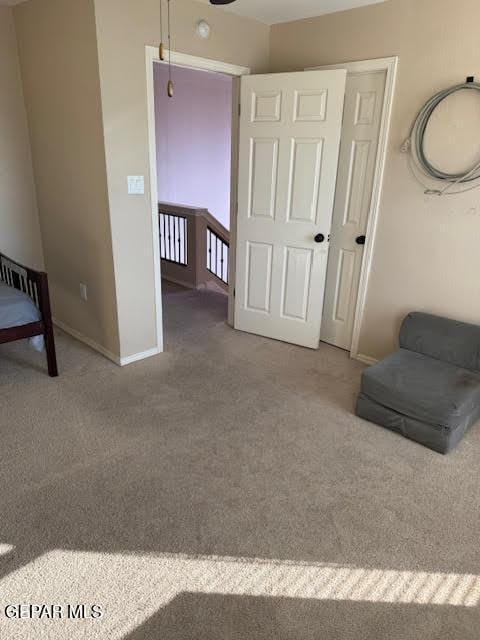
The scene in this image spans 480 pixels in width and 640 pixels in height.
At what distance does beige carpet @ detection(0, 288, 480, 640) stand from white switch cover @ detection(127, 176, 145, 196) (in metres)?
1.30

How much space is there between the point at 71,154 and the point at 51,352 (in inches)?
55.8

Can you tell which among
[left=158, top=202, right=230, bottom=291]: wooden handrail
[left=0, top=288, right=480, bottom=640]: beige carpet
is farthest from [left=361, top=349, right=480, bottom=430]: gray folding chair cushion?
[left=158, top=202, right=230, bottom=291]: wooden handrail

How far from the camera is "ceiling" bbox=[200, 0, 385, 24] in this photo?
301 cm

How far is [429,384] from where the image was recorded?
8.47 feet

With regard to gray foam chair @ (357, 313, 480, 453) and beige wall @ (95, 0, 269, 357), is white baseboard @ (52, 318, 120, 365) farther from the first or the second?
gray foam chair @ (357, 313, 480, 453)

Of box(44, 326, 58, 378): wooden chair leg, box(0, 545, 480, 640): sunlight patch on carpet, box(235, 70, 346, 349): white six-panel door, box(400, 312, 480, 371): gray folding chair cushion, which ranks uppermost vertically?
box(235, 70, 346, 349): white six-panel door

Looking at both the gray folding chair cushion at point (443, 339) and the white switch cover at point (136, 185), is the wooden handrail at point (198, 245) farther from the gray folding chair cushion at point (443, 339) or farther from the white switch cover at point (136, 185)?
the gray folding chair cushion at point (443, 339)

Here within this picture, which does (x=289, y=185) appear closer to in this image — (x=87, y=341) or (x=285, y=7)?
(x=285, y=7)

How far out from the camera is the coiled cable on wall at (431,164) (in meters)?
2.73

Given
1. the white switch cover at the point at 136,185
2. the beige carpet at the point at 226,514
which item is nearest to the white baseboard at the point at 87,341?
the beige carpet at the point at 226,514

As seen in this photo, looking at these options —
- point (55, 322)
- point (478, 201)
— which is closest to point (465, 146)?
point (478, 201)

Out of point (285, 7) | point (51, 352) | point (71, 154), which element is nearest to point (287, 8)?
point (285, 7)

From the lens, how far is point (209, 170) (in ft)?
22.5

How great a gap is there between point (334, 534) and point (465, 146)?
2.36 m
